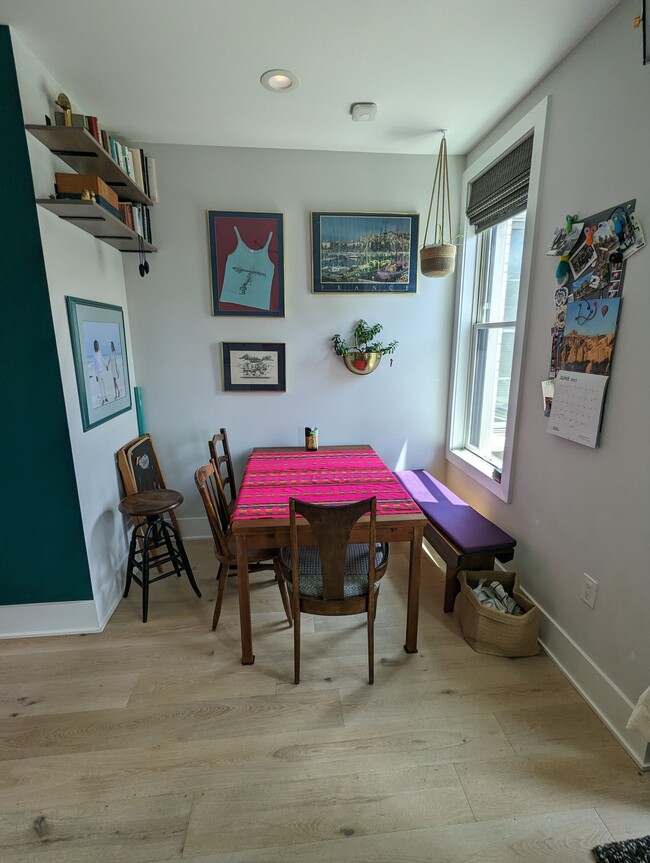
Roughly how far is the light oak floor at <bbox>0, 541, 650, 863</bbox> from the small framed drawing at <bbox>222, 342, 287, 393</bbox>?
161 cm

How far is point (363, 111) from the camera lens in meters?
2.14

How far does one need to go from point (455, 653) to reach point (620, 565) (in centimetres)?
86

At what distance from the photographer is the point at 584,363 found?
5.50 ft

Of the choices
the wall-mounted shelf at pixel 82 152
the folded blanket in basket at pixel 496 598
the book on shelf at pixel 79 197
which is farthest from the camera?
the folded blanket in basket at pixel 496 598

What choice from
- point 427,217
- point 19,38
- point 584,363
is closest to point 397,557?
point 584,363

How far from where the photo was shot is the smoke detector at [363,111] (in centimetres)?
211

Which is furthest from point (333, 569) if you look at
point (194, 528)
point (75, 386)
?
point (194, 528)

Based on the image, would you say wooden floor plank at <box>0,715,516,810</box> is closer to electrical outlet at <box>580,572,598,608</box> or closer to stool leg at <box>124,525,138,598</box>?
electrical outlet at <box>580,572,598,608</box>

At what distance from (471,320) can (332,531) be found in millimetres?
2050

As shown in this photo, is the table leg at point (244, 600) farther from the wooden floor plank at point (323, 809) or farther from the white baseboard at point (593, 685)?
the white baseboard at point (593, 685)

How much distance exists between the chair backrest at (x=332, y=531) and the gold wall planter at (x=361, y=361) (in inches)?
58.0

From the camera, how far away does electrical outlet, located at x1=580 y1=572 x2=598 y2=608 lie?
166 centimetres

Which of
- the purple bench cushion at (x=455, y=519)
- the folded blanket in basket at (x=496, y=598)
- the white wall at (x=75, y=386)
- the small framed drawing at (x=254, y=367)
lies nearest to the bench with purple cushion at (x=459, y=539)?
the purple bench cushion at (x=455, y=519)

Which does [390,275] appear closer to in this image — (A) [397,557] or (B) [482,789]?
(A) [397,557]
